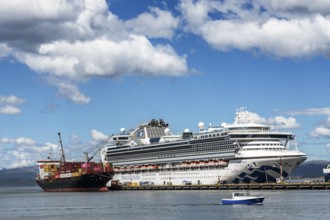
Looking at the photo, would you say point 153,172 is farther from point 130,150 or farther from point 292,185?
point 292,185

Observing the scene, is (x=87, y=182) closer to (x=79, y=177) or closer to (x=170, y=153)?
(x=79, y=177)

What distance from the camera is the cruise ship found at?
439ft

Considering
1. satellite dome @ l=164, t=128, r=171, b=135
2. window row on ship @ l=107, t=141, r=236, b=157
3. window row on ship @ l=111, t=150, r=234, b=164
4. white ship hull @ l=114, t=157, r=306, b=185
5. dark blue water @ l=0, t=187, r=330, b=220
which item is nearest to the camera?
dark blue water @ l=0, t=187, r=330, b=220

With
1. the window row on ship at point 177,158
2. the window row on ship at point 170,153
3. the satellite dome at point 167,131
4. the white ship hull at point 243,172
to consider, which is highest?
the satellite dome at point 167,131

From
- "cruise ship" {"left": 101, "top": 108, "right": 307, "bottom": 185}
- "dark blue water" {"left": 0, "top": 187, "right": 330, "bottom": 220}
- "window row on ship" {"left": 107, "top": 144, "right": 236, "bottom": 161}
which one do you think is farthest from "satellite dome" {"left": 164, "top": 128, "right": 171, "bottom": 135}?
"dark blue water" {"left": 0, "top": 187, "right": 330, "bottom": 220}

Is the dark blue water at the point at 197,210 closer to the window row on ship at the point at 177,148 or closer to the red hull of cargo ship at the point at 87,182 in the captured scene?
the window row on ship at the point at 177,148

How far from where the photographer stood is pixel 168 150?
16200cm

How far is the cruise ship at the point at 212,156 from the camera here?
439 feet

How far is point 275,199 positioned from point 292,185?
30968 mm

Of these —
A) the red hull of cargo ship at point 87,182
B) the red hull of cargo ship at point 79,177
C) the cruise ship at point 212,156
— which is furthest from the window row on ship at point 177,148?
the red hull of cargo ship at point 87,182

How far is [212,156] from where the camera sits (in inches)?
5669

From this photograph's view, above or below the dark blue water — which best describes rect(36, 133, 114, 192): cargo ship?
above

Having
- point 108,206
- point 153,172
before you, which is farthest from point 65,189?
point 108,206

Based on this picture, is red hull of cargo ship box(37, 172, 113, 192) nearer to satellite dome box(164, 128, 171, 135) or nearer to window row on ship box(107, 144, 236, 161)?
window row on ship box(107, 144, 236, 161)
